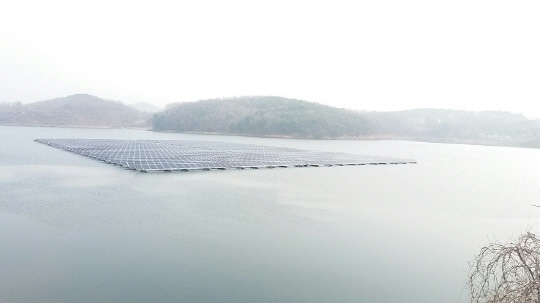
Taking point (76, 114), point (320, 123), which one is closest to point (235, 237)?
point (320, 123)

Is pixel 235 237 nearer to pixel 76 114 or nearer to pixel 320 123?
pixel 320 123

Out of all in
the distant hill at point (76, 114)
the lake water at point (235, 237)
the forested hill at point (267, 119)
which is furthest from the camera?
the distant hill at point (76, 114)

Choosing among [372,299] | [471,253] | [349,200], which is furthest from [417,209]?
[372,299]

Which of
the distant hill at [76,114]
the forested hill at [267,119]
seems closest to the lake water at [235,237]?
the forested hill at [267,119]

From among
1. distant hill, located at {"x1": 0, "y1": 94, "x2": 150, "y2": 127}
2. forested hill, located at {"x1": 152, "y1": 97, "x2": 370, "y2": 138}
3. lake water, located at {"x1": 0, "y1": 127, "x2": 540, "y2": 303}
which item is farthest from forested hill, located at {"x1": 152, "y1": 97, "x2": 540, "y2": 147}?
lake water, located at {"x1": 0, "y1": 127, "x2": 540, "y2": 303}

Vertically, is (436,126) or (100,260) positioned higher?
(436,126)

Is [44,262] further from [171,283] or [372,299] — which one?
[372,299]

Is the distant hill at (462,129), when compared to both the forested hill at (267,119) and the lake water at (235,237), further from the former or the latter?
the lake water at (235,237)
